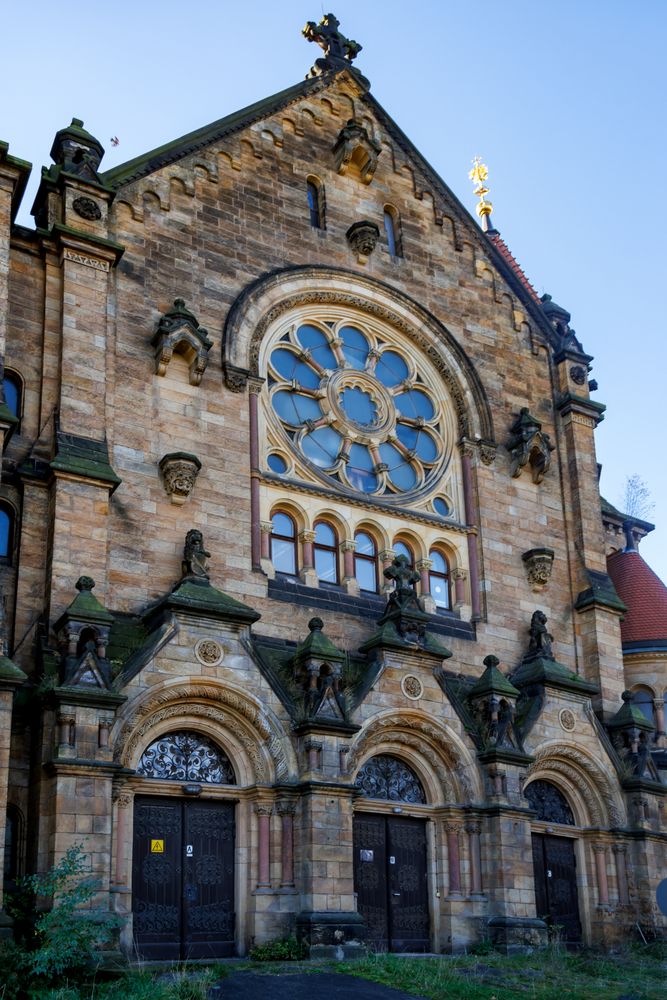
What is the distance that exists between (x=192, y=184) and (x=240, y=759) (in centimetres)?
1145

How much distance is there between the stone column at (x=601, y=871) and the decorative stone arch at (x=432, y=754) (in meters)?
3.68

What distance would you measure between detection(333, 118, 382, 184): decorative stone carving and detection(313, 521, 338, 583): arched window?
339 inches

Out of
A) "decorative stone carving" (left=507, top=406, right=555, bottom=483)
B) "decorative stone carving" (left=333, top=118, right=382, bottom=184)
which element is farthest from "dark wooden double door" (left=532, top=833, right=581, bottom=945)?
"decorative stone carving" (left=333, top=118, right=382, bottom=184)

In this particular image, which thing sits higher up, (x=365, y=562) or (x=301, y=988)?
(x=365, y=562)

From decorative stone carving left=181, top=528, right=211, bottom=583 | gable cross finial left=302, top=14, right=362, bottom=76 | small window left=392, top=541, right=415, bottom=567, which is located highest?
gable cross finial left=302, top=14, right=362, bottom=76

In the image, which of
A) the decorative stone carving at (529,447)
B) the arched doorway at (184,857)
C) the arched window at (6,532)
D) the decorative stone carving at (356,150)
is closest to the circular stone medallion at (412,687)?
the arched doorway at (184,857)

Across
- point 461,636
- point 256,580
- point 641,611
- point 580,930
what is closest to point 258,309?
point 256,580

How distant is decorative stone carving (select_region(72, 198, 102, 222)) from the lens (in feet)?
75.8

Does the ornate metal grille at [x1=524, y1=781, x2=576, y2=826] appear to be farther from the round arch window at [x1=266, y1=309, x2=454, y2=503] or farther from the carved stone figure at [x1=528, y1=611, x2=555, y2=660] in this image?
the round arch window at [x1=266, y1=309, x2=454, y2=503]

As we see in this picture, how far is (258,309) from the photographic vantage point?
25.2 meters

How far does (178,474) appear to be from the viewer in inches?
873

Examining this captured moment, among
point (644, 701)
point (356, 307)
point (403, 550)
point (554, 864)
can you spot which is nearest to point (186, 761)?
point (403, 550)

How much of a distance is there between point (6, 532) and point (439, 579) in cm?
925

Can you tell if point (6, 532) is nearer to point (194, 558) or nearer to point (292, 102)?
point (194, 558)
